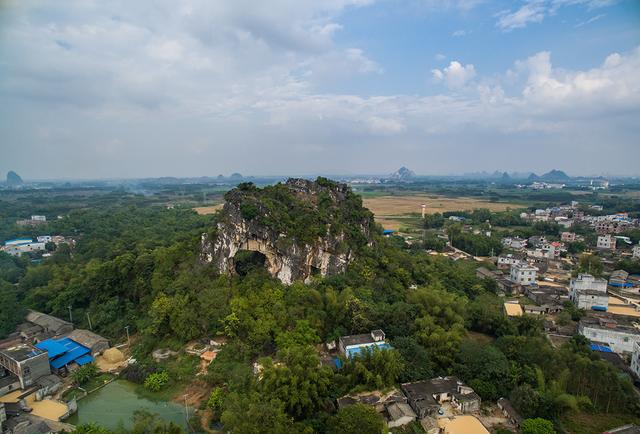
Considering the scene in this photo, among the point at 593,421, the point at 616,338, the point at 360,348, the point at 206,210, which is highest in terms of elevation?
the point at 206,210

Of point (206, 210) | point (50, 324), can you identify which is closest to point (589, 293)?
point (50, 324)

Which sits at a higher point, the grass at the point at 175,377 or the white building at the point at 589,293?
the white building at the point at 589,293

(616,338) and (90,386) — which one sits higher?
(616,338)

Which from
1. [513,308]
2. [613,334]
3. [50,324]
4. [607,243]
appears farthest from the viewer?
[607,243]

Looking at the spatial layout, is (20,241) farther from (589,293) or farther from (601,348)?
(589,293)

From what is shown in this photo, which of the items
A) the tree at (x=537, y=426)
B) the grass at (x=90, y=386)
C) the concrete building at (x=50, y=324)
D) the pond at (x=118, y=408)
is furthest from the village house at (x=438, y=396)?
the concrete building at (x=50, y=324)

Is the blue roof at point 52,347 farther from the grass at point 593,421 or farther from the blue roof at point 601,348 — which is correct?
the blue roof at point 601,348

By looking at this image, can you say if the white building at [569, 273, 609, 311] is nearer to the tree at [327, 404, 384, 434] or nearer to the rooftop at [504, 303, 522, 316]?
the rooftop at [504, 303, 522, 316]
